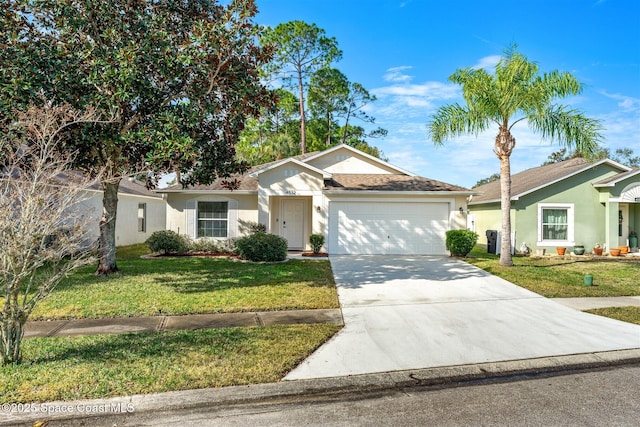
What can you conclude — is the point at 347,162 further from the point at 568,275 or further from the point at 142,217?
the point at 142,217

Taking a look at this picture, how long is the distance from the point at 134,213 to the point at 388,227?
13551 millimetres

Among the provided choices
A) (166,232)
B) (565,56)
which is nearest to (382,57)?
(565,56)

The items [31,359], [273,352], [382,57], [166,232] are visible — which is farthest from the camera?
[382,57]

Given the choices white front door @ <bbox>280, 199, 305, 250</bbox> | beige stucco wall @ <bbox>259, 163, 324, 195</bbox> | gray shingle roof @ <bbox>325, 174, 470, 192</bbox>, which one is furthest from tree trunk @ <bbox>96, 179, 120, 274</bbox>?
gray shingle roof @ <bbox>325, 174, 470, 192</bbox>

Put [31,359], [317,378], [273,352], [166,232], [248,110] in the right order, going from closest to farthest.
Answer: [317,378], [31,359], [273,352], [248,110], [166,232]

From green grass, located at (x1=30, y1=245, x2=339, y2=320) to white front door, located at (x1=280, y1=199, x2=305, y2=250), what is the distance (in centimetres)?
476

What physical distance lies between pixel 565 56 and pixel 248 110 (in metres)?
11.1

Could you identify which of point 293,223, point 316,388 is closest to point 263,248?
point 293,223

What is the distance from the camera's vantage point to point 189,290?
8.82 m

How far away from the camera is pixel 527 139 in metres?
13.0

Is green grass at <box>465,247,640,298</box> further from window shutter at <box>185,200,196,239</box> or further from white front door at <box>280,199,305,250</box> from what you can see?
window shutter at <box>185,200,196,239</box>

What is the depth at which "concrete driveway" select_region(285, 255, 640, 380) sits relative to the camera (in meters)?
4.98

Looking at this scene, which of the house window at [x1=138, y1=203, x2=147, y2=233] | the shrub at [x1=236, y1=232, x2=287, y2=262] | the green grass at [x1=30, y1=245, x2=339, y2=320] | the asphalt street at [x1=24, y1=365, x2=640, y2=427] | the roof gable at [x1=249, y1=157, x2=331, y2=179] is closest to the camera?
the asphalt street at [x1=24, y1=365, x2=640, y2=427]

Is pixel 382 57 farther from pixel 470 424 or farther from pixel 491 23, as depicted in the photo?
pixel 470 424
